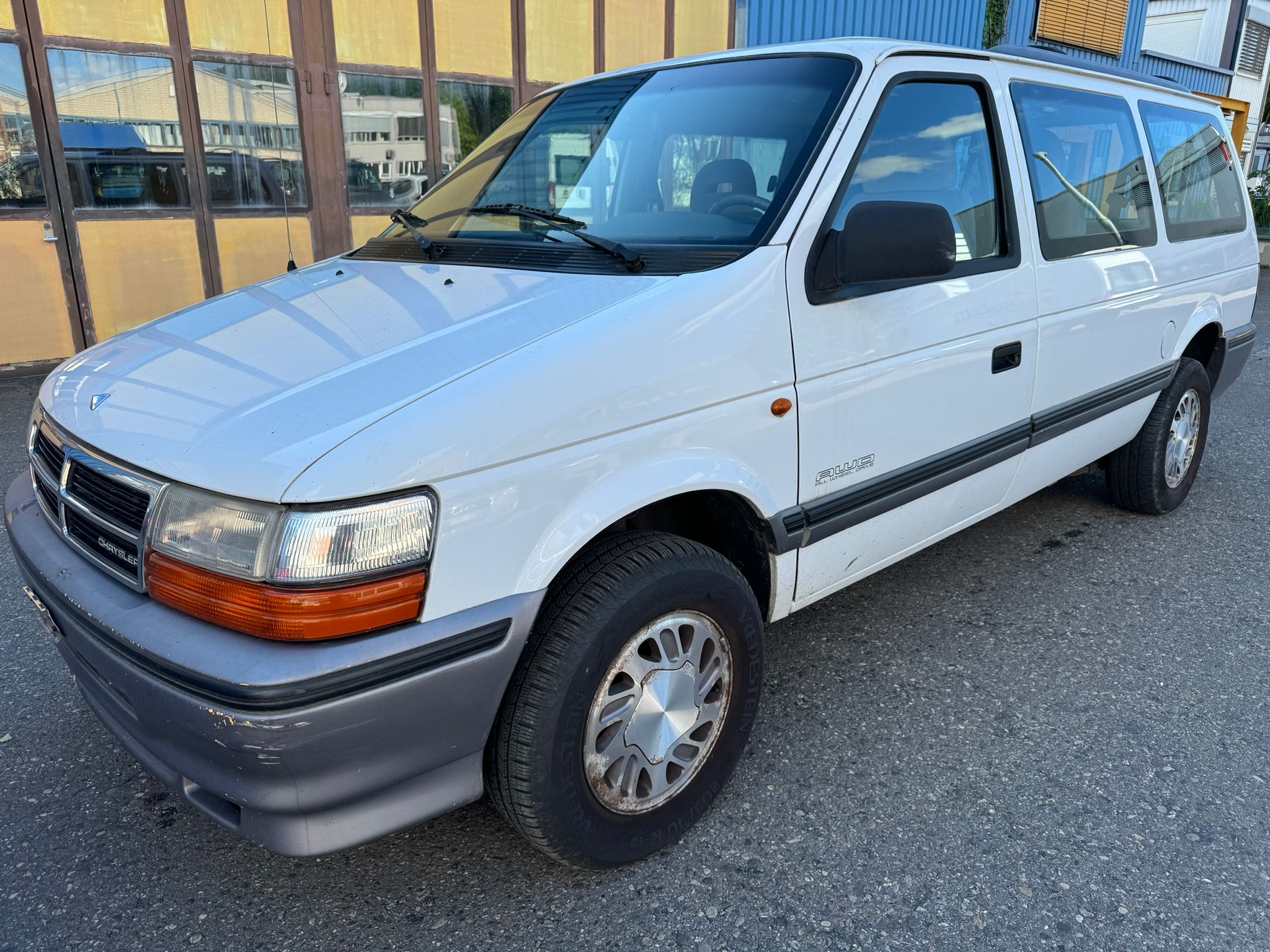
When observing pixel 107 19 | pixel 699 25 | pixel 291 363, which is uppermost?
pixel 699 25

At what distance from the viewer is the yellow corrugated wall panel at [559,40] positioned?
927cm

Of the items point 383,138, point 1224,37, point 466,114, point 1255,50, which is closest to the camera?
point 383,138

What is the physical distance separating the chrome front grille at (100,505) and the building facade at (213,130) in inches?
243

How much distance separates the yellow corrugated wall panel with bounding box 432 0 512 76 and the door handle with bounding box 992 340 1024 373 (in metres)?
7.44

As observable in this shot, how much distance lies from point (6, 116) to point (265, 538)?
7.28 metres

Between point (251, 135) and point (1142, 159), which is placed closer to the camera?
point (1142, 159)

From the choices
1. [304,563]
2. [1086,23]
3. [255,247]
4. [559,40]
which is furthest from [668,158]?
[1086,23]

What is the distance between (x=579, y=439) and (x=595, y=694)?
21.6 inches

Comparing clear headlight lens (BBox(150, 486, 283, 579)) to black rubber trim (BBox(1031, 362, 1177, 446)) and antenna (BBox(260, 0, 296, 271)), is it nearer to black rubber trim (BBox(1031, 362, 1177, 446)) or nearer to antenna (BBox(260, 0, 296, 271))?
black rubber trim (BBox(1031, 362, 1177, 446))

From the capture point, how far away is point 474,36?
351 inches

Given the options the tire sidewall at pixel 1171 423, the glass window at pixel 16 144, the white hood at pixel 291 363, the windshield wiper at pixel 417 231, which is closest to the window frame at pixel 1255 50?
the tire sidewall at pixel 1171 423

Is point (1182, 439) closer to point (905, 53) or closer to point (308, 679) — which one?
point (905, 53)

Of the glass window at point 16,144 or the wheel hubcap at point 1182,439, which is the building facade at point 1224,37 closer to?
the wheel hubcap at point 1182,439

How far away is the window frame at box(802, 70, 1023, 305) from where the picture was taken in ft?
7.58
